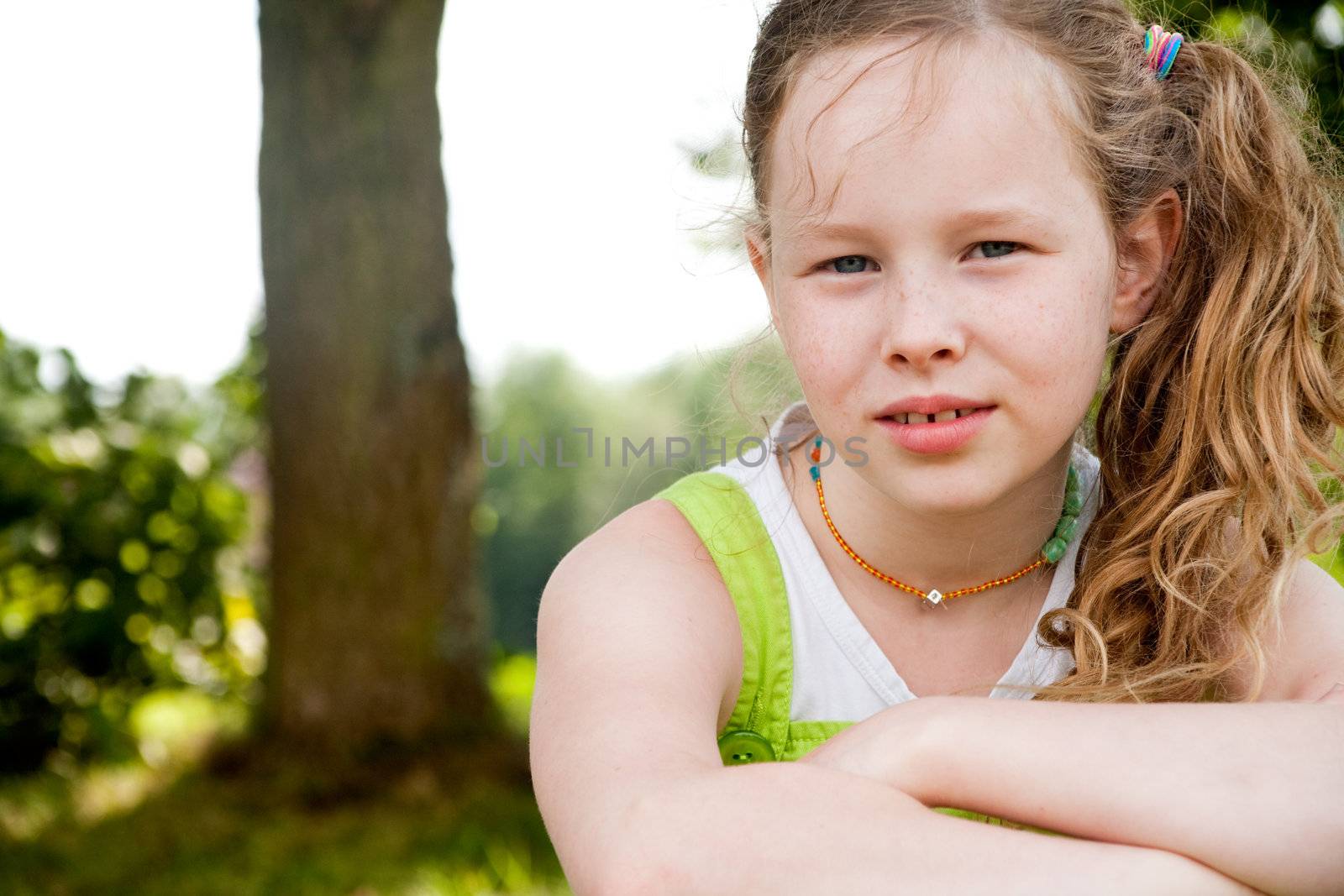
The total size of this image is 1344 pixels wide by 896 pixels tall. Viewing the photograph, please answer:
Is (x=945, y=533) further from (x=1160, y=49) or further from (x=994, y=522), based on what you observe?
(x=1160, y=49)

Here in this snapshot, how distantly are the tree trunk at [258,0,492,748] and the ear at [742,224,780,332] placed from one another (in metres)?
2.45

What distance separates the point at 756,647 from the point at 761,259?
1.91 feet

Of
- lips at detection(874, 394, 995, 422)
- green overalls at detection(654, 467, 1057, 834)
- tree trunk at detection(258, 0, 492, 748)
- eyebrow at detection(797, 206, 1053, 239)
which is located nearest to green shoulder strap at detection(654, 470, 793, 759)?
green overalls at detection(654, 467, 1057, 834)

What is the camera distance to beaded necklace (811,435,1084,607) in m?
1.88

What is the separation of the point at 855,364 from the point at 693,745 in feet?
1.71

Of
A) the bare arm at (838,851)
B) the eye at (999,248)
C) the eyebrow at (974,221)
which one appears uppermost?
the eyebrow at (974,221)

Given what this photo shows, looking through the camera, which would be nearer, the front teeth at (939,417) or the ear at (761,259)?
the front teeth at (939,417)

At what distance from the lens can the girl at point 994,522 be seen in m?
1.34

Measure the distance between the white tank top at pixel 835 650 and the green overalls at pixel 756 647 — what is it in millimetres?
19

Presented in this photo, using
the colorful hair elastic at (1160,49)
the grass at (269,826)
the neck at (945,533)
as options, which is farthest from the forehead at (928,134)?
the grass at (269,826)

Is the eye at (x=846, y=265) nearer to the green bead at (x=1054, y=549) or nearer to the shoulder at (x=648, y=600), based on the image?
the shoulder at (x=648, y=600)

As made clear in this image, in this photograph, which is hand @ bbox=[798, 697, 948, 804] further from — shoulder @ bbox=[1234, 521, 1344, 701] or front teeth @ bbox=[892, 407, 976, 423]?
shoulder @ bbox=[1234, 521, 1344, 701]

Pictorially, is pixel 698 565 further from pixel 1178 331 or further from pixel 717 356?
pixel 1178 331

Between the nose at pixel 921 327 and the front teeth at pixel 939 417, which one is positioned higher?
the nose at pixel 921 327
